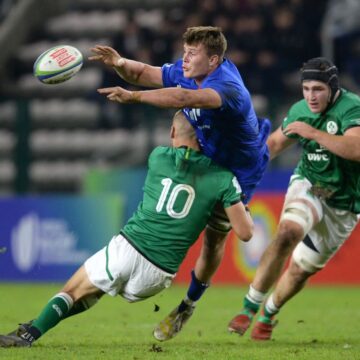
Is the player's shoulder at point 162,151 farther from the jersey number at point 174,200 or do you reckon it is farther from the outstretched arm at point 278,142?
the outstretched arm at point 278,142

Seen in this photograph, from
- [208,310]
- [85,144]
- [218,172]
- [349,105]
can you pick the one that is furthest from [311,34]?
[218,172]

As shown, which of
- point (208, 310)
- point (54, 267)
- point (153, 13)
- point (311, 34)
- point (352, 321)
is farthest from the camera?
point (153, 13)

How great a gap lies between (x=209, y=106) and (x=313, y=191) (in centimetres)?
226

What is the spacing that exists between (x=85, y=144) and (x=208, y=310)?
769cm

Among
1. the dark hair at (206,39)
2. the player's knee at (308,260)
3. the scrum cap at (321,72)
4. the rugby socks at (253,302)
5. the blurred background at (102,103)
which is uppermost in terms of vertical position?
the dark hair at (206,39)

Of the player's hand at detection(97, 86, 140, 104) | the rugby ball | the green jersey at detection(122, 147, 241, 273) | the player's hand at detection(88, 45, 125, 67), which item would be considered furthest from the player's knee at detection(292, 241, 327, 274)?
the player's hand at detection(97, 86, 140, 104)

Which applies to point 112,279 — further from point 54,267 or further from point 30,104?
point 30,104

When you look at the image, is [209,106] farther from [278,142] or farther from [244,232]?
[278,142]

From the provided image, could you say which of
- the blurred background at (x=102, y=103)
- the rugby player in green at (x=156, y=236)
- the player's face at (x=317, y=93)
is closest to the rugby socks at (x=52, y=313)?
the rugby player in green at (x=156, y=236)

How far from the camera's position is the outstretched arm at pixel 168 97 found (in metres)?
6.83

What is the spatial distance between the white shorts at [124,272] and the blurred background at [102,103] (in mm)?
7222

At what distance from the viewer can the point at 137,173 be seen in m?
15.5

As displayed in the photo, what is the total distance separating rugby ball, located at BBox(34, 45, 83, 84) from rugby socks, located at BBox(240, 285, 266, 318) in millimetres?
2412

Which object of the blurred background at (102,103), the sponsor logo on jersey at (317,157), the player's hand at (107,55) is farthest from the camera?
the blurred background at (102,103)
